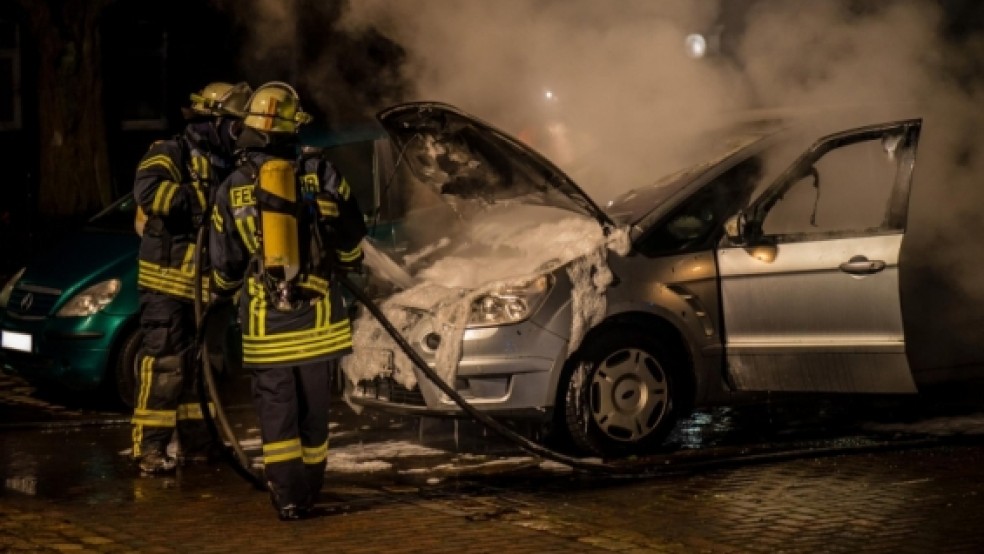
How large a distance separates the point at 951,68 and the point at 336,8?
7104 millimetres

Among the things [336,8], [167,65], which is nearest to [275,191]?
[336,8]

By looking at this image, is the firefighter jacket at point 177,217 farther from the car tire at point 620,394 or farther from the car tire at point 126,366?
the car tire at point 126,366

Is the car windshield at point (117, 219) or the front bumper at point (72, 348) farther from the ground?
the car windshield at point (117, 219)

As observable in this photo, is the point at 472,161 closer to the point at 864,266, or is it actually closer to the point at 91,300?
the point at 864,266

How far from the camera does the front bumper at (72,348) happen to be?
10.7 metres

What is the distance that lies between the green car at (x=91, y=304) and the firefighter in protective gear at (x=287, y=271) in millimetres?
2752

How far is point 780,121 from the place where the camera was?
9.38m

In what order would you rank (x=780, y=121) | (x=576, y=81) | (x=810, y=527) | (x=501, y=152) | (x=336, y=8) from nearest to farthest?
(x=810, y=527) < (x=501, y=152) < (x=780, y=121) < (x=576, y=81) < (x=336, y=8)

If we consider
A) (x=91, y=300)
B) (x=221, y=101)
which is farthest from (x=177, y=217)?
(x=91, y=300)

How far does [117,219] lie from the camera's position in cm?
1167

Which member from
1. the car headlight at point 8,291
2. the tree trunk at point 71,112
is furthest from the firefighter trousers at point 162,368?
the tree trunk at point 71,112

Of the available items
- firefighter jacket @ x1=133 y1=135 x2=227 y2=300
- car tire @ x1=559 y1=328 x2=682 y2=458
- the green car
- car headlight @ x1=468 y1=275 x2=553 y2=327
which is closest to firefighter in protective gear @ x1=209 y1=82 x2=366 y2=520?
firefighter jacket @ x1=133 y1=135 x2=227 y2=300

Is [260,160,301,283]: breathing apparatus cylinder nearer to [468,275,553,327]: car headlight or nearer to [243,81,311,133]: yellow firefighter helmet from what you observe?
[243,81,311,133]: yellow firefighter helmet

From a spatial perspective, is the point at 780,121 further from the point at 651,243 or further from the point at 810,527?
the point at 810,527
